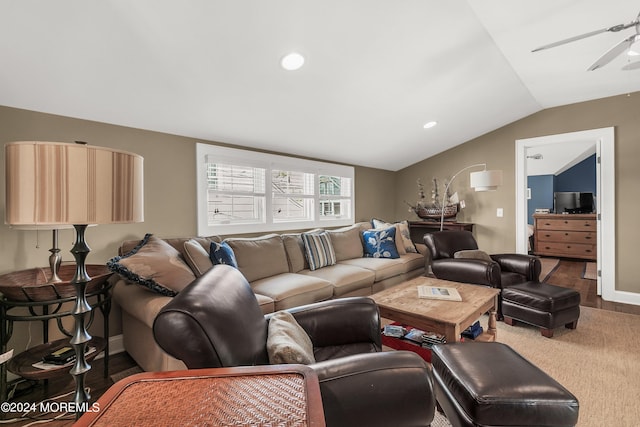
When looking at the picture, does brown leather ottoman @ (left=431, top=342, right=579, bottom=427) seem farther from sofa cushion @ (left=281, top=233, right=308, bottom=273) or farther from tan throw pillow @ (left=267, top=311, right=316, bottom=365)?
sofa cushion @ (left=281, top=233, right=308, bottom=273)

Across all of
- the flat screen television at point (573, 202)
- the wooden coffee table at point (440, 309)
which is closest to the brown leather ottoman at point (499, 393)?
the wooden coffee table at point (440, 309)

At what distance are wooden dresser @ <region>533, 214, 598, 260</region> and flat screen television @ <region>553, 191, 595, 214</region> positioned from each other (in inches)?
16.4

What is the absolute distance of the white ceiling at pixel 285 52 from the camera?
65.9 inches

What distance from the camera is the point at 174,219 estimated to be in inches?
109

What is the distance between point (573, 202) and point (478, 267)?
514cm

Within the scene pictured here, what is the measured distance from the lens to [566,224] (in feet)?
20.1

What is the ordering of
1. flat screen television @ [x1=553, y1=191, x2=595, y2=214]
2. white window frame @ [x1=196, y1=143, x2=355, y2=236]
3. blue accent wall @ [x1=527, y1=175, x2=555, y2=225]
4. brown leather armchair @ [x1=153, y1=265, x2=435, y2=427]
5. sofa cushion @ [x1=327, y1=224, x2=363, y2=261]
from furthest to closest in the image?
blue accent wall @ [x1=527, y1=175, x2=555, y2=225]
flat screen television @ [x1=553, y1=191, x2=595, y2=214]
sofa cushion @ [x1=327, y1=224, x2=363, y2=261]
white window frame @ [x1=196, y1=143, x2=355, y2=236]
brown leather armchair @ [x1=153, y1=265, x2=435, y2=427]

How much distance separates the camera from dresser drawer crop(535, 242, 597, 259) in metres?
5.83

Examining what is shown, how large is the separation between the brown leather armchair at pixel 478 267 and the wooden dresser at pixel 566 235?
3.91 meters

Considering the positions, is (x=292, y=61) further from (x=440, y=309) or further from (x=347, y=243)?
(x=347, y=243)

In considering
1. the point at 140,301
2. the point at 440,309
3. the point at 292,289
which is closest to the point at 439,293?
the point at 440,309

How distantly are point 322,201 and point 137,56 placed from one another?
2.83m

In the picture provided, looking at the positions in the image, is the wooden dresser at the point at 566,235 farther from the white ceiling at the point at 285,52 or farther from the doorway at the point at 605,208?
the white ceiling at the point at 285,52

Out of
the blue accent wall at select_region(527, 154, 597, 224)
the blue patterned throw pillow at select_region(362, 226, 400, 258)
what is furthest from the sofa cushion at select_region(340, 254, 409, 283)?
the blue accent wall at select_region(527, 154, 597, 224)
